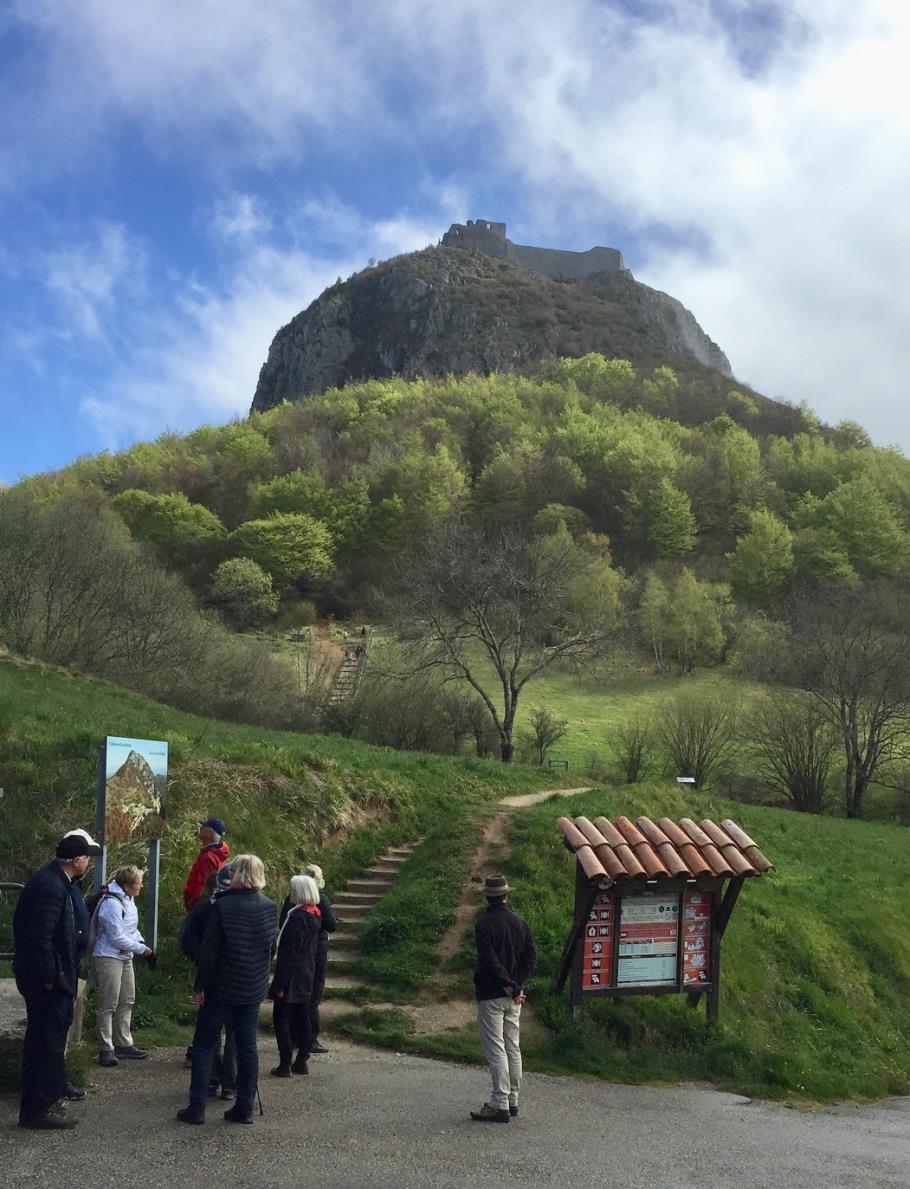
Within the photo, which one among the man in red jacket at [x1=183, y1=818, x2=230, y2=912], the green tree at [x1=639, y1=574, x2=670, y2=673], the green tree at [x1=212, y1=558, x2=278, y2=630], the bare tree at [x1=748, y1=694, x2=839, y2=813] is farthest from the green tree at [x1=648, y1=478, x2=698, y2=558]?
the man in red jacket at [x1=183, y1=818, x2=230, y2=912]

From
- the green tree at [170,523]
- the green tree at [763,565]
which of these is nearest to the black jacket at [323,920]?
the green tree at [170,523]

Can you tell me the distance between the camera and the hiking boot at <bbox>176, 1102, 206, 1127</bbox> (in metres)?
7.52

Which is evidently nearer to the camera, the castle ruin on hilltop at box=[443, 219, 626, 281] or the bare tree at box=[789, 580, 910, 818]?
the bare tree at box=[789, 580, 910, 818]

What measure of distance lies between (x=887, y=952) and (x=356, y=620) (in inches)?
2101

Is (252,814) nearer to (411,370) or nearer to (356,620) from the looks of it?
(356,620)

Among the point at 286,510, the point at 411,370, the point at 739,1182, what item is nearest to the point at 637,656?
the point at 286,510

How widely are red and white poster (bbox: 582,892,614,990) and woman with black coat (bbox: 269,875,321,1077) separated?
3.81m

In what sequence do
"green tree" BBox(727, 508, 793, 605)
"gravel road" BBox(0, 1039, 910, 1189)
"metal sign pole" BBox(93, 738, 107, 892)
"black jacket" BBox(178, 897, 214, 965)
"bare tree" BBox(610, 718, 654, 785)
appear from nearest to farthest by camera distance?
"gravel road" BBox(0, 1039, 910, 1189)
"black jacket" BBox(178, 897, 214, 965)
"metal sign pole" BBox(93, 738, 107, 892)
"bare tree" BBox(610, 718, 654, 785)
"green tree" BBox(727, 508, 793, 605)

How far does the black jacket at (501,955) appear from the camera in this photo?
8.71 metres

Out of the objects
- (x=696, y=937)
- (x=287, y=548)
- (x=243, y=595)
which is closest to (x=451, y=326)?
(x=287, y=548)

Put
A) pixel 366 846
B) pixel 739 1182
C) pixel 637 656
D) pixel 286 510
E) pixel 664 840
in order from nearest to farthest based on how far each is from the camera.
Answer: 1. pixel 739 1182
2. pixel 664 840
3. pixel 366 846
4. pixel 637 656
5. pixel 286 510

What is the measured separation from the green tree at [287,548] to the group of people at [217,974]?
63.2 metres

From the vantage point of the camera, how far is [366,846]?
1723cm

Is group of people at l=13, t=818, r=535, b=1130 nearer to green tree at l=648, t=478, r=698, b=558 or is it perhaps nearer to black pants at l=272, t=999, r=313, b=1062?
black pants at l=272, t=999, r=313, b=1062
